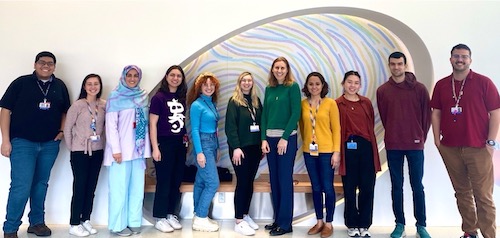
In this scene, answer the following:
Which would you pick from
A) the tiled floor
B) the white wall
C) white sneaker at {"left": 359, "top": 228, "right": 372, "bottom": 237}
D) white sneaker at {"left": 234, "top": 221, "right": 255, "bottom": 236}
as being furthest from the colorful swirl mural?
white sneaker at {"left": 359, "top": 228, "right": 372, "bottom": 237}

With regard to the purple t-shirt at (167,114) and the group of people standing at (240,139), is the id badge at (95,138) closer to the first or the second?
the group of people standing at (240,139)

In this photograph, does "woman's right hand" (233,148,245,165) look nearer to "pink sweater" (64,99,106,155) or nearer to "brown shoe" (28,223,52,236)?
"pink sweater" (64,99,106,155)

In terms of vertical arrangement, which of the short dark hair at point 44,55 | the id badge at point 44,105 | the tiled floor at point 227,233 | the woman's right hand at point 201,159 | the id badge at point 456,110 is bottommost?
the tiled floor at point 227,233

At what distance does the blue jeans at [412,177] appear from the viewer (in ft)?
9.65

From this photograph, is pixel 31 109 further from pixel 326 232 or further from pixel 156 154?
pixel 326 232

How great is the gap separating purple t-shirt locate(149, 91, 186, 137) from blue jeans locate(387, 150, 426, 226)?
6.16 ft

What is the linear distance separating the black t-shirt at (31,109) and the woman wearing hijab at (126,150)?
0.49m

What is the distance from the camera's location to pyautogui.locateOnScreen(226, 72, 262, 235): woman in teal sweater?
3.08m

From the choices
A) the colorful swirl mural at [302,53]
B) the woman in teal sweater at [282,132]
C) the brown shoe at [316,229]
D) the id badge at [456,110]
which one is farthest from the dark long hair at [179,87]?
the id badge at [456,110]

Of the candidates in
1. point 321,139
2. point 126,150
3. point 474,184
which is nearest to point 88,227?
point 126,150

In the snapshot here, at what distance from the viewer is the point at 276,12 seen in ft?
11.2

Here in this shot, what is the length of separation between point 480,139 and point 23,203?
12.4 ft

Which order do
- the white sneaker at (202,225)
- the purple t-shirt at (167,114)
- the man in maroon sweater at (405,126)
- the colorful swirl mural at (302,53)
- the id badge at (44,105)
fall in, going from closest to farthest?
the man in maroon sweater at (405,126) → the id badge at (44,105) → the purple t-shirt at (167,114) → the white sneaker at (202,225) → the colorful swirl mural at (302,53)

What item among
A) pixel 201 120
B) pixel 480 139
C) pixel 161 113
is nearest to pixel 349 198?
pixel 480 139
